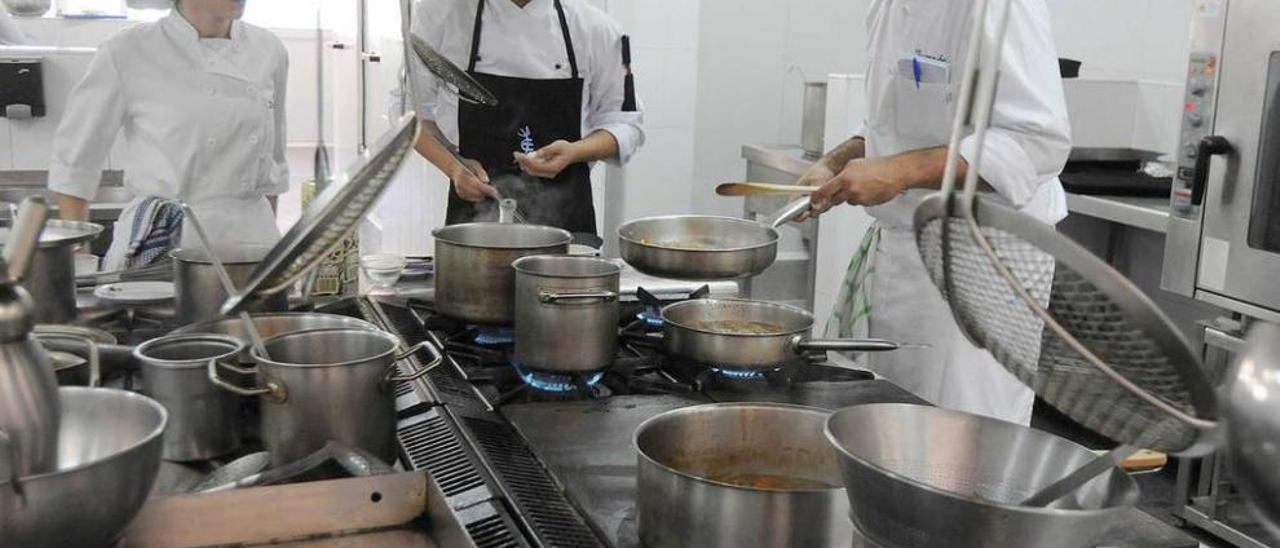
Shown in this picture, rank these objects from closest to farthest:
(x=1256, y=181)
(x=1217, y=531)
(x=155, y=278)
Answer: (x=155, y=278) < (x=1256, y=181) < (x=1217, y=531)

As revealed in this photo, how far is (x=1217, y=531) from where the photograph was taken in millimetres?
2873

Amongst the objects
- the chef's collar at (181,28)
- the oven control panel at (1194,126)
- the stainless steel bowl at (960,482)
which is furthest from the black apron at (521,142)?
the stainless steel bowl at (960,482)

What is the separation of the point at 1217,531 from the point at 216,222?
255 cm

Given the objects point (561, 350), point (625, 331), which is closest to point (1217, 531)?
point (625, 331)

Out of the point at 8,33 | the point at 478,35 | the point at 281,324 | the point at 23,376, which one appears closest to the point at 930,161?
the point at 281,324

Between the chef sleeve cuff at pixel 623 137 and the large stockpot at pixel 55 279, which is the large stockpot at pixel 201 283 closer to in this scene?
the large stockpot at pixel 55 279

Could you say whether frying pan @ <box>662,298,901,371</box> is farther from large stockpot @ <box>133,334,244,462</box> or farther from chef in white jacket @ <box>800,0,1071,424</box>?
large stockpot @ <box>133,334,244,462</box>

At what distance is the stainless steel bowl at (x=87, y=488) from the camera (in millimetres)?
889

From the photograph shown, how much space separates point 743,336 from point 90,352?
0.80 meters

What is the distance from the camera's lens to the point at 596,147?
9.37ft

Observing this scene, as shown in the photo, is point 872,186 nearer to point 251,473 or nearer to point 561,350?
point 561,350

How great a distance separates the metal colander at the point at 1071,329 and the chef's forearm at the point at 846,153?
134 cm

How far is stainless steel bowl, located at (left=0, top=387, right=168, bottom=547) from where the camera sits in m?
0.89

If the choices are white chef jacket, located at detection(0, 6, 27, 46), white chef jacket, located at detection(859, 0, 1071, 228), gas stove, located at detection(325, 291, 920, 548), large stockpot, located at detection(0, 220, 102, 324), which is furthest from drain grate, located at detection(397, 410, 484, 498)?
white chef jacket, located at detection(0, 6, 27, 46)
